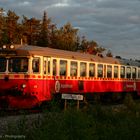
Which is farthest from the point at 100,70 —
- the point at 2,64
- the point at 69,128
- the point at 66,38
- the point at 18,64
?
the point at 66,38

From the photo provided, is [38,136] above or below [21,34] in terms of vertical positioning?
below

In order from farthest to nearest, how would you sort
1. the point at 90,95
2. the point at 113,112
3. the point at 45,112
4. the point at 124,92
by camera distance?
the point at 124,92 → the point at 90,95 → the point at 113,112 → the point at 45,112

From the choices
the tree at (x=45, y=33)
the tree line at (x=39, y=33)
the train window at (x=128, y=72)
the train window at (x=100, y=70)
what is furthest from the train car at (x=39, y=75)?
the tree at (x=45, y=33)

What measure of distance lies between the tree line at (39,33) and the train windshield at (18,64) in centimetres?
3187

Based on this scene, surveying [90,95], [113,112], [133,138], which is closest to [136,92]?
[90,95]

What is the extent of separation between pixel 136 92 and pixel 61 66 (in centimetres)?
1169

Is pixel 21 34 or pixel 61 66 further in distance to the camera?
pixel 21 34

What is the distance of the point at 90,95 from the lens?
2475 centimetres

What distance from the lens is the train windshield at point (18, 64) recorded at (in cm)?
1978

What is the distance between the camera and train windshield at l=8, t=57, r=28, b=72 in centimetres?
1978

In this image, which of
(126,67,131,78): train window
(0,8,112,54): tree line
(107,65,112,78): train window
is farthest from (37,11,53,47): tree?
(107,65,112,78): train window

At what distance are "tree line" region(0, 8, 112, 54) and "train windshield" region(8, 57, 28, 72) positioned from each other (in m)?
31.9

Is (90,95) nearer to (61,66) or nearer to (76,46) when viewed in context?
(61,66)

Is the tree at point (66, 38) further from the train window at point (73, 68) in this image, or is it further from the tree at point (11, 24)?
the train window at point (73, 68)
